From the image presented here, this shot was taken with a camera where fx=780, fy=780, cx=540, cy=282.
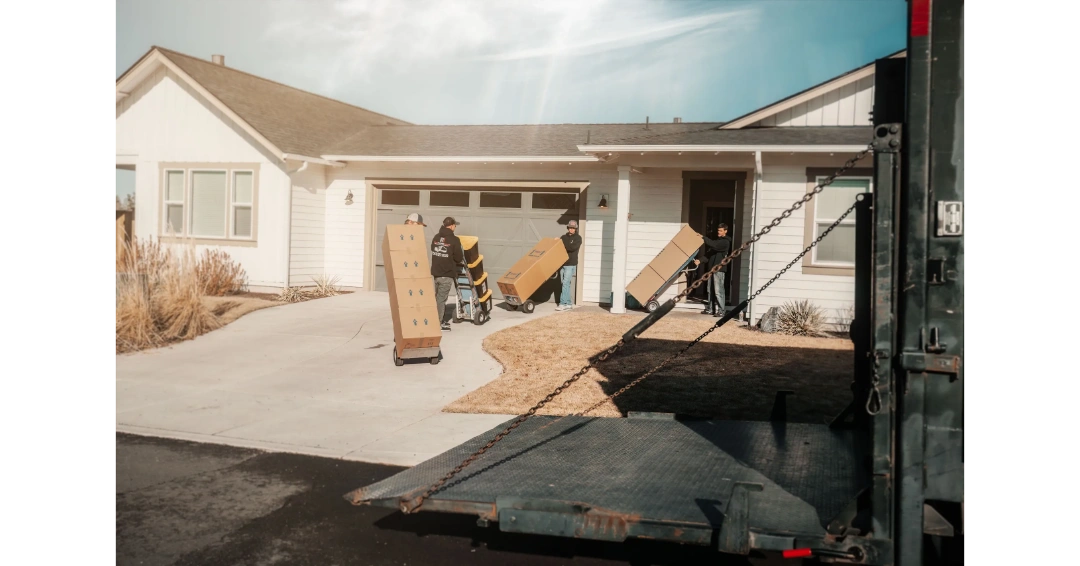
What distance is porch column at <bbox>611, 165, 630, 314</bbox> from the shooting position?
13734 millimetres

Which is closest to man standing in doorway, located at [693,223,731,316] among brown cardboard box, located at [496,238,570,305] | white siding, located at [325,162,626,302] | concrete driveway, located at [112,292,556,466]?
white siding, located at [325,162,626,302]

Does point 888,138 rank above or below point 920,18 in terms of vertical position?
below

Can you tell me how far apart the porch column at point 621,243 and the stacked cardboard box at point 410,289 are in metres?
5.34

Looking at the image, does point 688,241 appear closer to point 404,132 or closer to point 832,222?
point 832,222

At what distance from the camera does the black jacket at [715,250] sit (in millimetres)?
13523

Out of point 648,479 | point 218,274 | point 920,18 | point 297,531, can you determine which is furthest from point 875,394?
point 218,274

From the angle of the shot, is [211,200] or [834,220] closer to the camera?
[211,200]

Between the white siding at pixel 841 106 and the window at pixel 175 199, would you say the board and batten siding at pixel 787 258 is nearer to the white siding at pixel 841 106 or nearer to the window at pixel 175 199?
the white siding at pixel 841 106

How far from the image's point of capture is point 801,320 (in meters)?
11.8

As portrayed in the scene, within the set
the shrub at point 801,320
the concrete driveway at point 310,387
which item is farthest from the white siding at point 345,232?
the shrub at point 801,320

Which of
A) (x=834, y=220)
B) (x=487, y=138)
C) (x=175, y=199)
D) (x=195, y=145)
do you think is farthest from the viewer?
(x=487, y=138)

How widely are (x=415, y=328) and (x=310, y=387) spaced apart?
1344 millimetres

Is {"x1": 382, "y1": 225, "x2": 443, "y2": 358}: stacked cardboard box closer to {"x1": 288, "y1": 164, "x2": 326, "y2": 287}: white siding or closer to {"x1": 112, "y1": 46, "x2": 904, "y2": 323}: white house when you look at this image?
{"x1": 112, "y1": 46, "x2": 904, "y2": 323}: white house

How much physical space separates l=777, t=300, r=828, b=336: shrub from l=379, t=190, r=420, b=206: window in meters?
6.98
